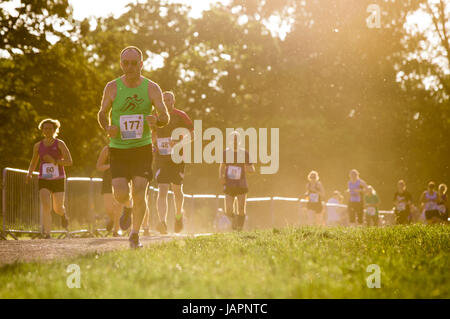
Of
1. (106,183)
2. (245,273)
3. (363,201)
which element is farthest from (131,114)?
(363,201)

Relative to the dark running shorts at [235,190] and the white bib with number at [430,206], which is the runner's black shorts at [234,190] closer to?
the dark running shorts at [235,190]

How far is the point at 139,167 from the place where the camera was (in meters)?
8.60

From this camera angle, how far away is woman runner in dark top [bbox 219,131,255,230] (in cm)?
1461

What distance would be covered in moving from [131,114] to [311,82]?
39281 mm

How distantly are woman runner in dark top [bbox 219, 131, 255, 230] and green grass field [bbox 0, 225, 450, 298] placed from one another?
19.8ft

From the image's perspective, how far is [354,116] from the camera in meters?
47.0

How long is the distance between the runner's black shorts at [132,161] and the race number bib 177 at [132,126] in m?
0.21

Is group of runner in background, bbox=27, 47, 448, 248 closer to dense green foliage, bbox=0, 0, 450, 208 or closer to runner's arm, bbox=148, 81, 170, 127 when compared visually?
runner's arm, bbox=148, 81, 170, 127

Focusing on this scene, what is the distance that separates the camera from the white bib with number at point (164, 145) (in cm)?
1245

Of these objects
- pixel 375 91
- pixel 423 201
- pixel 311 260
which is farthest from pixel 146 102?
pixel 375 91

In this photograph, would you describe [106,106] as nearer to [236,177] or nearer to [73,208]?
[236,177]

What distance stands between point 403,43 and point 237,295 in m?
41.9

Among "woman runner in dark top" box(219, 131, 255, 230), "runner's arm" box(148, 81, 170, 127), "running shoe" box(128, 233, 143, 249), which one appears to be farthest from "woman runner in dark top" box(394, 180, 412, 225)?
"runner's arm" box(148, 81, 170, 127)

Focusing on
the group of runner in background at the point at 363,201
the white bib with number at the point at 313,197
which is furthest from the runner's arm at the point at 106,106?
the white bib with number at the point at 313,197
